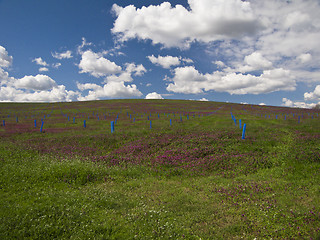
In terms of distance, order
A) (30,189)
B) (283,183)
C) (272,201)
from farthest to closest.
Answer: (283,183) → (30,189) → (272,201)

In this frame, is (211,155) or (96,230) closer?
Result: (96,230)

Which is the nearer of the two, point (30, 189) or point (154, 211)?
point (154, 211)

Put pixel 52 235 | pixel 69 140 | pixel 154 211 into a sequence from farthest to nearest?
A: pixel 69 140, pixel 154 211, pixel 52 235

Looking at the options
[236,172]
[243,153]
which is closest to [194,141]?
[243,153]

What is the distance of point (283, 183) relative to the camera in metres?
10.8

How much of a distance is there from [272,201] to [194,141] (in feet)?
33.7

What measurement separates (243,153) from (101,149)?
44.9ft

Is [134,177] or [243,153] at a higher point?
[243,153]

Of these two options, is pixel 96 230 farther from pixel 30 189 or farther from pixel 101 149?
pixel 101 149

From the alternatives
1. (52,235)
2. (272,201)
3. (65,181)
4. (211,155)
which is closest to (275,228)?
(272,201)

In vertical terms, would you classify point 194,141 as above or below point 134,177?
above

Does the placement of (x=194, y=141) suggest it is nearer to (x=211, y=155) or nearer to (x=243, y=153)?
(x=211, y=155)

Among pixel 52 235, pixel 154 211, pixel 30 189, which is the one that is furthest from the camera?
pixel 30 189

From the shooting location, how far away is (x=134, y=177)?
12.5 meters
